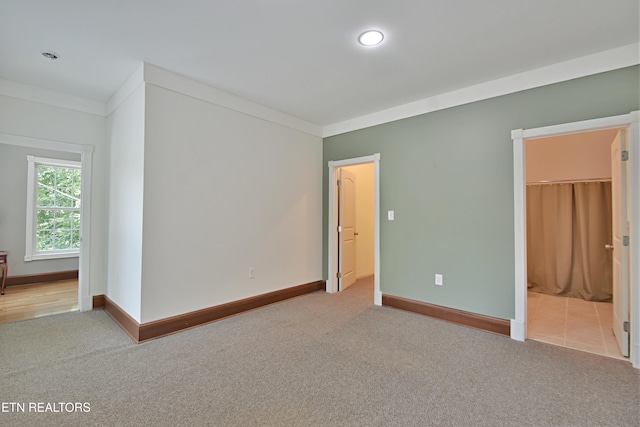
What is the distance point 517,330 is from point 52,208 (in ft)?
24.2

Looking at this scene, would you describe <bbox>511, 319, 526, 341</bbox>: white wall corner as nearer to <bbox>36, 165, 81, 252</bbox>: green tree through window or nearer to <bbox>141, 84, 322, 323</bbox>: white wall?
<bbox>141, 84, 322, 323</bbox>: white wall

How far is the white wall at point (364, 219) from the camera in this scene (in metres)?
5.52

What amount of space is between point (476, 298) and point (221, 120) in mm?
3523

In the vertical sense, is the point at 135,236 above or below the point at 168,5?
below

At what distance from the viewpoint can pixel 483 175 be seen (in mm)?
3074

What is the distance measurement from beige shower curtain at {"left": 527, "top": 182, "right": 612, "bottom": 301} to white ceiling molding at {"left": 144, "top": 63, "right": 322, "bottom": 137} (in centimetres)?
398

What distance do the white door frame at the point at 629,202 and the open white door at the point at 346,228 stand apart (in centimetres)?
236

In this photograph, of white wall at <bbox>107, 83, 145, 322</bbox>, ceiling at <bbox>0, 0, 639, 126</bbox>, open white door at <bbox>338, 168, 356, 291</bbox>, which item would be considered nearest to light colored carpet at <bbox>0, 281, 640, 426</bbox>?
white wall at <bbox>107, 83, 145, 322</bbox>

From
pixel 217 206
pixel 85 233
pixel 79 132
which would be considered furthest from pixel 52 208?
pixel 217 206

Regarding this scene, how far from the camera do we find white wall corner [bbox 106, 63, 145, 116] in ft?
9.10

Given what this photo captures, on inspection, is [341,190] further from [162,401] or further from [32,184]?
[32,184]

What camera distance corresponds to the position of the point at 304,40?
7.64 ft

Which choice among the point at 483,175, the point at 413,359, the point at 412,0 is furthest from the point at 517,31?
the point at 413,359

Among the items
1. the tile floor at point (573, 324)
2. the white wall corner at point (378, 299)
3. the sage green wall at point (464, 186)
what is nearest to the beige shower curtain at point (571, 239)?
the tile floor at point (573, 324)
